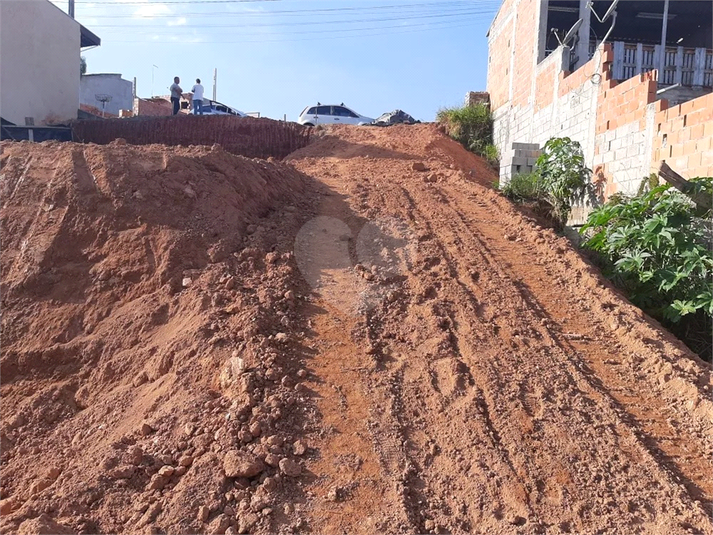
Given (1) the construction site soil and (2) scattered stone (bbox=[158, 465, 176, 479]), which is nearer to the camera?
(1) the construction site soil

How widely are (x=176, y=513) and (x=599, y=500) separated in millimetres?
2338

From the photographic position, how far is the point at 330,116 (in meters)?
18.6

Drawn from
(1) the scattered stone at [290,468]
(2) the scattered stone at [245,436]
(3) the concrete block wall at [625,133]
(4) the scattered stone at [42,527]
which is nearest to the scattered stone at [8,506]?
(4) the scattered stone at [42,527]

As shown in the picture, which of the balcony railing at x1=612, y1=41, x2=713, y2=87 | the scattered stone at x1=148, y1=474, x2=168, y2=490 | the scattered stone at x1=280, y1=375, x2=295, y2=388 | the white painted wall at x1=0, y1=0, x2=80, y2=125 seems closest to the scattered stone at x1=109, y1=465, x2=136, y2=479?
the scattered stone at x1=148, y1=474, x2=168, y2=490

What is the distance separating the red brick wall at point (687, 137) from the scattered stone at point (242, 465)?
516 cm

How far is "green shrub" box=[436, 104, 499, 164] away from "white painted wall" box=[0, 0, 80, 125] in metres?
10.8

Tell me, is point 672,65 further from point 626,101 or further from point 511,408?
point 511,408

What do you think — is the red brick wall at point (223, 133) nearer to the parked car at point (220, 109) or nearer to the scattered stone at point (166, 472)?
the parked car at point (220, 109)

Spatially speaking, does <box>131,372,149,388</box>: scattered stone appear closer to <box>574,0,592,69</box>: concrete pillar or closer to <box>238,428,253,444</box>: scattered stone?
<box>238,428,253,444</box>: scattered stone

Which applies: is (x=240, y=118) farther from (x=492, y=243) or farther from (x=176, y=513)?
(x=176, y=513)

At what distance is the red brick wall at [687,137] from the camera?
5.48m

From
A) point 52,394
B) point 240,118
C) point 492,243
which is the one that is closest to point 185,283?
point 52,394

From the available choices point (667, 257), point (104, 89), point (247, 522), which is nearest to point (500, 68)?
point (667, 257)

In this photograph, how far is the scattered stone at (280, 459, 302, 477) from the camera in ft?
10.2
